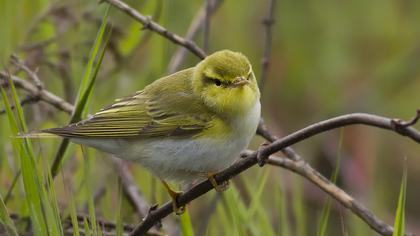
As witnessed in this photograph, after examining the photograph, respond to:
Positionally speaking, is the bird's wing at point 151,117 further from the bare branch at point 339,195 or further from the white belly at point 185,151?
the bare branch at point 339,195

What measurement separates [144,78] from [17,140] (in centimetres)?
209

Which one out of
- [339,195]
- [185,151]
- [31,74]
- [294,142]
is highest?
[31,74]

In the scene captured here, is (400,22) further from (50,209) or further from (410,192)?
(50,209)

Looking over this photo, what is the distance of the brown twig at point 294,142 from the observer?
7.44 feet

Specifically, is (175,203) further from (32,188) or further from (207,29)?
(207,29)

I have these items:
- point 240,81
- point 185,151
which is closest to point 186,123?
point 185,151

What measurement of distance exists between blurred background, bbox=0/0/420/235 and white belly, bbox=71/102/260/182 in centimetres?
26

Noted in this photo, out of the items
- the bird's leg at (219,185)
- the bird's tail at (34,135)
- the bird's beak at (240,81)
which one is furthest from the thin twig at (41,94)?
the bird's leg at (219,185)

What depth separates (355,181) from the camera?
5.41 meters

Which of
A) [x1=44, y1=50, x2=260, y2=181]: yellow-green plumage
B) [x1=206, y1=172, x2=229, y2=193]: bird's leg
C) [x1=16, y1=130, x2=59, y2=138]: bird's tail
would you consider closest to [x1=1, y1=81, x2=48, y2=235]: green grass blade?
[x1=16, y1=130, x2=59, y2=138]: bird's tail

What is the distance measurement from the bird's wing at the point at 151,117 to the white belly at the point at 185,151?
0.13 feet

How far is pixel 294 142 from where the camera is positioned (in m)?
2.48

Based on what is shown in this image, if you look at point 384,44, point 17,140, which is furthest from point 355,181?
point 17,140

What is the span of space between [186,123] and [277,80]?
2.83m
